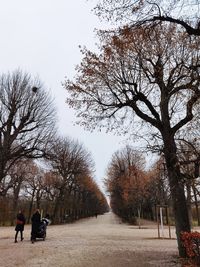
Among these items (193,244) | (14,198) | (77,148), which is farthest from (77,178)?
(193,244)

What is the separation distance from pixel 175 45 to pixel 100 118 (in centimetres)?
486

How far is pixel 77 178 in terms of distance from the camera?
232ft

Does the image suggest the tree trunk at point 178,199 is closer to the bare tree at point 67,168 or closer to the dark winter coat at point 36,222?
the dark winter coat at point 36,222

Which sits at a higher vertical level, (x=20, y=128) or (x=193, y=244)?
(x=20, y=128)

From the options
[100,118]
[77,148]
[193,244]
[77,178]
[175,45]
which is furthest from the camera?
[77,178]

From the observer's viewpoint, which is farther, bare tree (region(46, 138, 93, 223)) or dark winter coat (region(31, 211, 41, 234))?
bare tree (region(46, 138, 93, 223))

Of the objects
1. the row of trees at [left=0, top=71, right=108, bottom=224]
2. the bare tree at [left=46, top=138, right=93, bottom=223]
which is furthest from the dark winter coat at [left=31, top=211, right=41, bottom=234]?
the bare tree at [left=46, top=138, right=93, bottom=223]

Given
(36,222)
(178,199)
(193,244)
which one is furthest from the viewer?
(36,222)

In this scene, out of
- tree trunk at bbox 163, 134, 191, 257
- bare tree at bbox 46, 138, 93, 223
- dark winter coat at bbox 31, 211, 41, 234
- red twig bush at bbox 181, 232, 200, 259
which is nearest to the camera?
red twig bush at bbox 181, 232, 200, 259

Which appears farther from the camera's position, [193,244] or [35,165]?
[35,165]

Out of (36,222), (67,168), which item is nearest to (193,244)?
(36,222)

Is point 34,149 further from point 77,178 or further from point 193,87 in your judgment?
point 77,178

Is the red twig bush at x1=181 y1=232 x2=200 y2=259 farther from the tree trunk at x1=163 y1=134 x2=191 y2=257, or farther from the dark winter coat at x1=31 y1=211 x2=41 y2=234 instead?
the dark winter coat at x1=31 y1=211 x2=41 y2=234

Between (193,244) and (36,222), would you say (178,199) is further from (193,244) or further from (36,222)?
(36,222)
